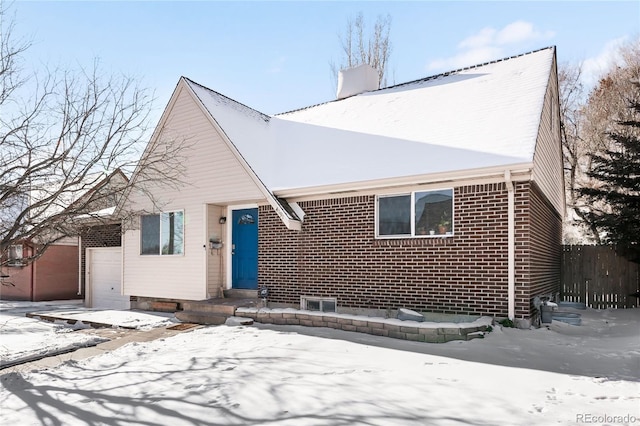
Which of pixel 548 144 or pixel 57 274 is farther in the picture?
pixel 57 274

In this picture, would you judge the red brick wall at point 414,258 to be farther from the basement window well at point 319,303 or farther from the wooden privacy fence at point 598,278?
the wooden privacy fence at point 598,278

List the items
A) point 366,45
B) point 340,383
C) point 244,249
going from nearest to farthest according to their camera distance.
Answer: point 340,383
point 244,249
point 366,45

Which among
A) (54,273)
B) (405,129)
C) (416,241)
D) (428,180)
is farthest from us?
(54,273)

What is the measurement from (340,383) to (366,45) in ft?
93.1

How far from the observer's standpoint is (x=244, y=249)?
11812mm

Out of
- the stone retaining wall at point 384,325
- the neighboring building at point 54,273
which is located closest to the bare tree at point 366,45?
the neighboring building at point 54,273

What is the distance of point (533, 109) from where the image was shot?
29.7 feet

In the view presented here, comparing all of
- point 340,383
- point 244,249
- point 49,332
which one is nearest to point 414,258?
point 340,383

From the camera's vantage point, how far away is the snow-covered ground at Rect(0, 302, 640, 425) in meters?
4.00

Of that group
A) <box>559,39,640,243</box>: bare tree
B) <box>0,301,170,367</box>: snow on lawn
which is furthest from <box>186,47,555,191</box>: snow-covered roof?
<box>559,39,640,243</box>: bare tree

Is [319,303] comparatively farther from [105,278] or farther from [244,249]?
[105,278]

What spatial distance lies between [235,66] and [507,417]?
10.7 m

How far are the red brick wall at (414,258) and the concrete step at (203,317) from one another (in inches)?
65.3

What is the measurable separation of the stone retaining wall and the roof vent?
871 centimetres
